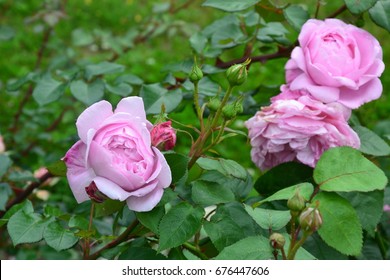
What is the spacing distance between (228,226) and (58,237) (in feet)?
0.75

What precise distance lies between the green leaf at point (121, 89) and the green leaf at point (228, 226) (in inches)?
18.1

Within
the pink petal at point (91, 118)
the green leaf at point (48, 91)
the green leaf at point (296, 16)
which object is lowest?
the green leaf at point (48, 91)

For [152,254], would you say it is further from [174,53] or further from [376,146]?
[174,53]

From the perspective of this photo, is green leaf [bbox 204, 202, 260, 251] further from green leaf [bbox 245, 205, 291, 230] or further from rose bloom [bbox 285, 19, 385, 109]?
rose bloom [bbox 285, 19, 385, 109]

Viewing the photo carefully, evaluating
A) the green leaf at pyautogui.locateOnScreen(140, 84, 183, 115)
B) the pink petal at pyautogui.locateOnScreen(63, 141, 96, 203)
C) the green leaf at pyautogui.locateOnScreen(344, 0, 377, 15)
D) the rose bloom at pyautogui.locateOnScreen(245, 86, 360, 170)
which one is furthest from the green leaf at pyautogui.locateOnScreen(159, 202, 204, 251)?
the green leaf at pyautogui.locateOnScreen(344, 0, 377, 15)

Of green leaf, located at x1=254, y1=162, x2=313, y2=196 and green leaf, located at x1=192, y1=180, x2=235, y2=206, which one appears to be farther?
green leaf, located at x1=254, y1=162, x2=313, y2=196

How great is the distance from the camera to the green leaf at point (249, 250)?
76cm

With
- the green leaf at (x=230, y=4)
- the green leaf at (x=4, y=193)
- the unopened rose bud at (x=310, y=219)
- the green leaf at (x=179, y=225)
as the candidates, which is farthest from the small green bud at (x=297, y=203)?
the green leaf at (x=4, y=193)

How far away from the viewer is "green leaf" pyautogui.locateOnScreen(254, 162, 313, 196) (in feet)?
3.34

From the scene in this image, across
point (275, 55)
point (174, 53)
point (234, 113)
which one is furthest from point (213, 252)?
point (174, 53)

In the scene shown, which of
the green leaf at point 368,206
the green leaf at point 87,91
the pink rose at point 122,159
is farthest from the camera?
the green leaf at point 87,91

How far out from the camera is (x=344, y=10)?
125cm

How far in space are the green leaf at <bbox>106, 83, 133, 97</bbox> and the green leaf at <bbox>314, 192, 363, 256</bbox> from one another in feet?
2.01

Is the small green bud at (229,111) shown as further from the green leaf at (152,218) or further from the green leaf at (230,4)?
the green leaf at (230,4)
